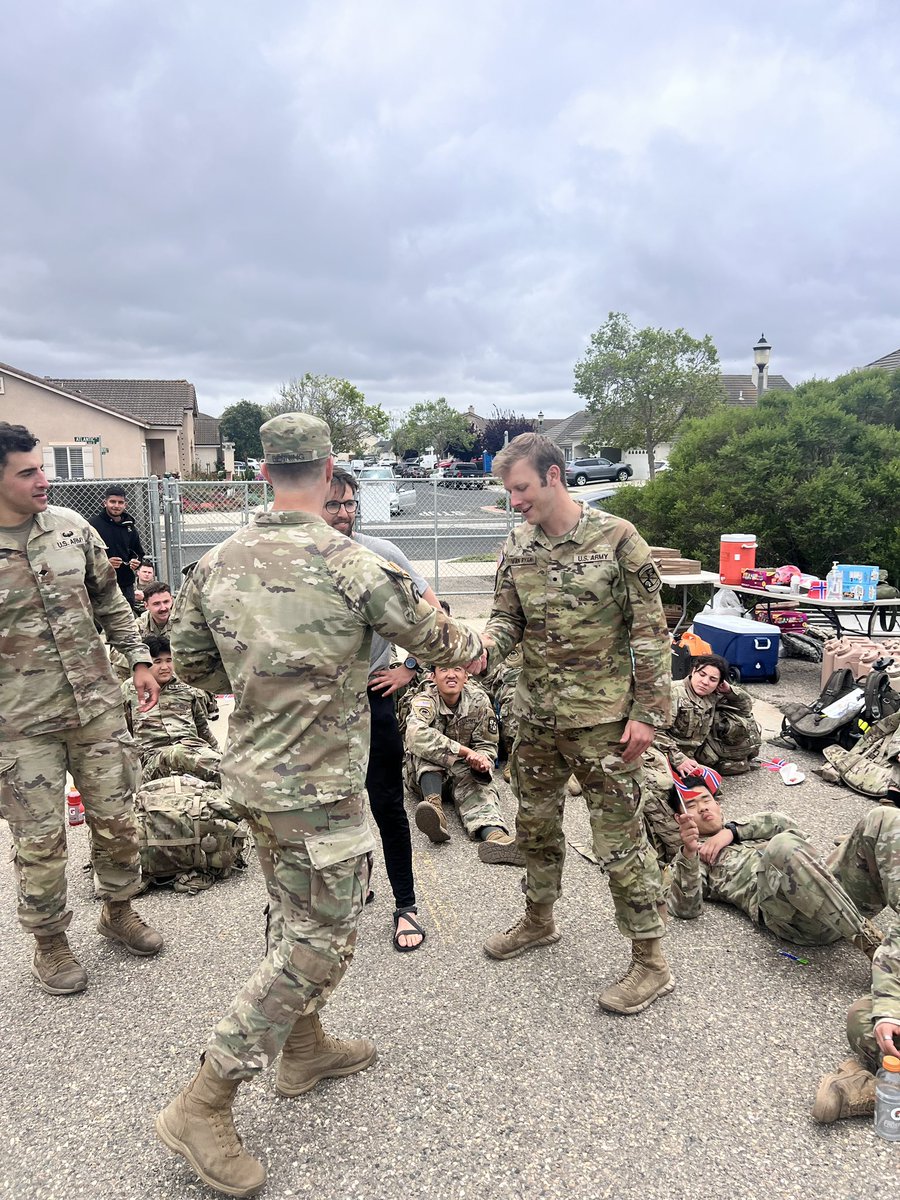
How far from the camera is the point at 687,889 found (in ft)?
11.7

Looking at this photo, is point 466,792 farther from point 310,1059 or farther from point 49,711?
point 49,711

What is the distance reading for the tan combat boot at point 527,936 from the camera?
3336 millimetres

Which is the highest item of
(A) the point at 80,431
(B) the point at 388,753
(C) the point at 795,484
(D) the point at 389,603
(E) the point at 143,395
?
(E) the point at 143,395

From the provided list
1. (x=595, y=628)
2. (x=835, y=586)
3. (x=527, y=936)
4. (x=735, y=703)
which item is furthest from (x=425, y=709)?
(x=835, y=586)

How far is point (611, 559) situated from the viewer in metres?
2.95

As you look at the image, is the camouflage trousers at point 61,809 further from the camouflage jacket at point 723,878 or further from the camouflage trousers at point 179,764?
the camouflage jacket at point 723,878

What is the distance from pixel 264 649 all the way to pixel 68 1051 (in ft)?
6.08

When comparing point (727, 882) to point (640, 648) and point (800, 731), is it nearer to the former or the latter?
point (640, 648)

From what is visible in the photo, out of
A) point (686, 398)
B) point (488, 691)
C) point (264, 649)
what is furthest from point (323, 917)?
point (686, 398)

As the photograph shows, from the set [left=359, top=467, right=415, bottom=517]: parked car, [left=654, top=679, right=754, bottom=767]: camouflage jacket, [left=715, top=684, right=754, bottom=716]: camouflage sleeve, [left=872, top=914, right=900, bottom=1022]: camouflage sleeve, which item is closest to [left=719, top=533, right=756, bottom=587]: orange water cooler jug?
[left=715, top=684, right=754, bottom=716]: camouflage sleeve

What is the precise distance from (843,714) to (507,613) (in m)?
3.76

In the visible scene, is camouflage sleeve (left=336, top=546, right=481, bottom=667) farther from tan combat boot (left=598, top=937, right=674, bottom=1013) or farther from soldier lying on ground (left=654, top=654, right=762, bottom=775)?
soldier lying on ground (left=654, top=654, right=762, bottom=775)

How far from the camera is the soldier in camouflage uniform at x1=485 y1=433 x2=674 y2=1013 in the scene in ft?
9.58

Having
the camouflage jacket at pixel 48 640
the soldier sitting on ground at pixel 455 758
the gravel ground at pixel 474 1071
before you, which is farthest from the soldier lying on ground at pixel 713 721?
the camouflage jacket at pixel 48 640
